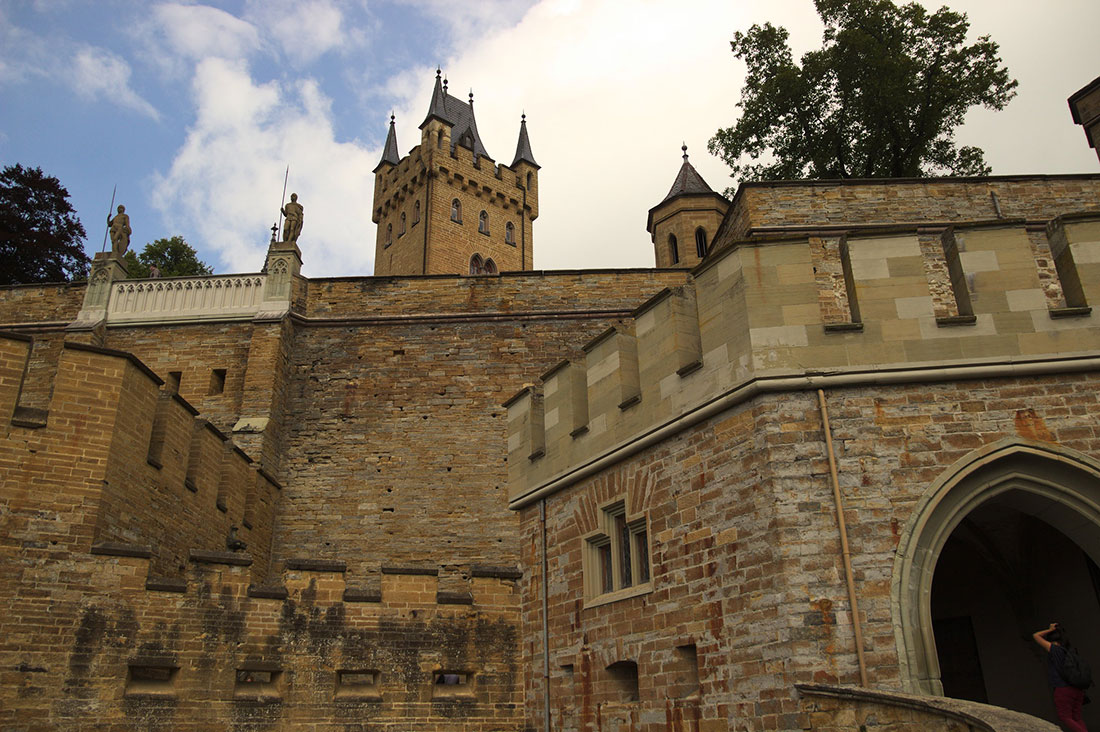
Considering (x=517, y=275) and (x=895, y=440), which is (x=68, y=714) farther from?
(x=517, y=275)

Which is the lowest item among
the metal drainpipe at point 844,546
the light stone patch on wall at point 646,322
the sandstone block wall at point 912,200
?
the metal drainpipe at point 844,546

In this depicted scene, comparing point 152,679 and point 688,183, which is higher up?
point 688,183

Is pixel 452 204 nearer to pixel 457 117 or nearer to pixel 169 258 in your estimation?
pixel 457 117

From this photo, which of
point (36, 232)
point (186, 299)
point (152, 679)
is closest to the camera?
point (152, 679)

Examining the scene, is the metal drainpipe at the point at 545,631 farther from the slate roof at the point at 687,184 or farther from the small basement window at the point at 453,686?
the slate roof at the point at 687,184

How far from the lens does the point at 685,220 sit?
31203mm

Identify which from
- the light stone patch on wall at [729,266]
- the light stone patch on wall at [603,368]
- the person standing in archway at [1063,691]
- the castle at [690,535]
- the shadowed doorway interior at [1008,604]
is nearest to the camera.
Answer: the person standing in archway at [1063,691]

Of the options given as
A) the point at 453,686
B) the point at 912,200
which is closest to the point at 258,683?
the point at 453,686

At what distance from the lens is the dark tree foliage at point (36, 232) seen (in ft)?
93.0

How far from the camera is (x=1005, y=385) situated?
7.01 metres

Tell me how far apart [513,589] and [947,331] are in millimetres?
5245

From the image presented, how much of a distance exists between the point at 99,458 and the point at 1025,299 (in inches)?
366

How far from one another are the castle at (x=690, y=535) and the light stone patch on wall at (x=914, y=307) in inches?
0.7

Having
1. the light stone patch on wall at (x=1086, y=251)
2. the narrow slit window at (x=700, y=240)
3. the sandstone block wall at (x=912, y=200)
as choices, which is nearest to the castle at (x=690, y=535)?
the light stone patch on wall at (x=1086, y=251)
